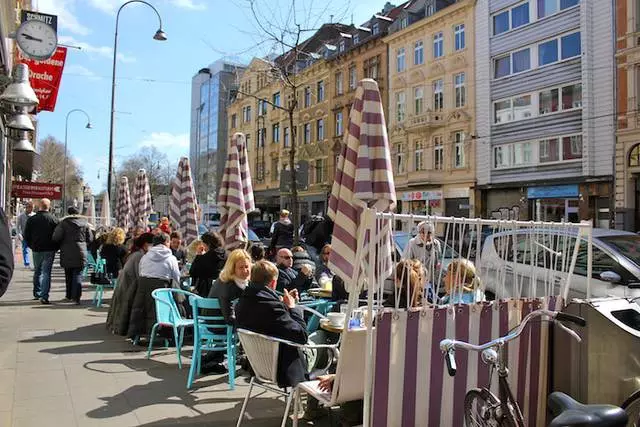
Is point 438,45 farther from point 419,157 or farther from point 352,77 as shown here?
point 352,77

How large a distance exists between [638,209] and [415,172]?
1380cm

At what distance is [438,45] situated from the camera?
34312 mm

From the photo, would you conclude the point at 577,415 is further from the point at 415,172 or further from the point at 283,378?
the point at 415,172

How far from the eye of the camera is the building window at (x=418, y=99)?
35281mm

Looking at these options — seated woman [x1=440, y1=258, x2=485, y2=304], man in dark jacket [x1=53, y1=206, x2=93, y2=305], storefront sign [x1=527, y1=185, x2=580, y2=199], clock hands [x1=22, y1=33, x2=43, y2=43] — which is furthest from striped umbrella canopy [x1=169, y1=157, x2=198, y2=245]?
storefront sign [x1=527, y1=185, x2=580, y2=199]

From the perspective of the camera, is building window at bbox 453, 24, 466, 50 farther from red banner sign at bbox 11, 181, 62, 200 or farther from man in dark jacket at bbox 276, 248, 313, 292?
man in dark jacket at bbox 276, 248, 313, 292

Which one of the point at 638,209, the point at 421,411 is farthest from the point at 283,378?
the point at 638,209

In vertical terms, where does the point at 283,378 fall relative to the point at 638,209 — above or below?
below

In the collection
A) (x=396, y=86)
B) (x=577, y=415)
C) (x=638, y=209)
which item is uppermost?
(x=396, y=86)

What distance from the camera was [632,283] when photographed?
701 cm

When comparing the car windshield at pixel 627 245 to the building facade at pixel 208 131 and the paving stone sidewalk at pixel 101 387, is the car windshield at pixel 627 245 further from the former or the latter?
the building facade at pixel 208 131

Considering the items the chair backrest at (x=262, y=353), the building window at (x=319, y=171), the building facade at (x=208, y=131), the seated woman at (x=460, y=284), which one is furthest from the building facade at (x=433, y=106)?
the building facade at (x=208, y=131)

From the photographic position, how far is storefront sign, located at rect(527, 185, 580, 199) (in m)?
26.5

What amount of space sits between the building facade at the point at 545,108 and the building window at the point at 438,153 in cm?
283
